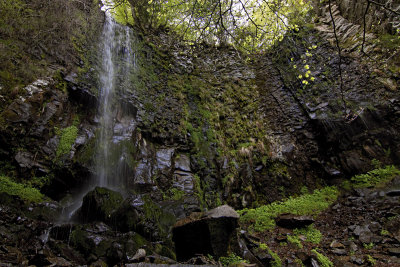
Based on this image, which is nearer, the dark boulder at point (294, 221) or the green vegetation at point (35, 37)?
the green vegetation at point (35, 37)

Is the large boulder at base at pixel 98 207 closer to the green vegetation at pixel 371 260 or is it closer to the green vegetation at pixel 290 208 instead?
the green vegetation at pixel 290 208

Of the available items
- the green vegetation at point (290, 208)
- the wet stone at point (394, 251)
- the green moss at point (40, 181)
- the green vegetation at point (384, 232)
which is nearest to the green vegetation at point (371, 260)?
the wet stone at point (394, 251)

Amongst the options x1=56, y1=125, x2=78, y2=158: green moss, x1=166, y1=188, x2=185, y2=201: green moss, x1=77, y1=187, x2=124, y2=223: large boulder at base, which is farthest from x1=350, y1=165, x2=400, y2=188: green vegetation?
x1=56, y1=125, x2=78, y2=158: green moss

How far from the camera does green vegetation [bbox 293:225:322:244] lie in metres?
5.19

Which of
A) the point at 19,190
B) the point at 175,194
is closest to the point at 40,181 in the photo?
the point at 19,190

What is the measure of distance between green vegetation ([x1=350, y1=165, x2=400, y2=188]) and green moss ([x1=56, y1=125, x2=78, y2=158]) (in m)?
8.19

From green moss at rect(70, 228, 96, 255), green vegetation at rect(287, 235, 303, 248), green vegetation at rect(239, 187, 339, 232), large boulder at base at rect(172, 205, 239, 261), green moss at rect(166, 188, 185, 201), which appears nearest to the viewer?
green moss at rect(70, 228, 96, 255)

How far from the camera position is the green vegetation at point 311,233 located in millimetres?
5191

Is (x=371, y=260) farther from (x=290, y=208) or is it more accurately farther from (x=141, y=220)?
(x=141, y=220)

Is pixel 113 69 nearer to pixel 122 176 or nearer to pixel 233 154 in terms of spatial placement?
pixel 122 176

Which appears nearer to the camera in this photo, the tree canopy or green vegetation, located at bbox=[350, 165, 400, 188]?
the tree canopy

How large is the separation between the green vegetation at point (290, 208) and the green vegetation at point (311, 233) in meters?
0.68

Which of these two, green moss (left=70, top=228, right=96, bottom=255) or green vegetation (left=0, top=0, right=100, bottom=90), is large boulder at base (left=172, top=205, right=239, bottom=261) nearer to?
green moss (left=70, top=228, right=96, bottom=255)

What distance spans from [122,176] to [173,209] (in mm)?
1623
